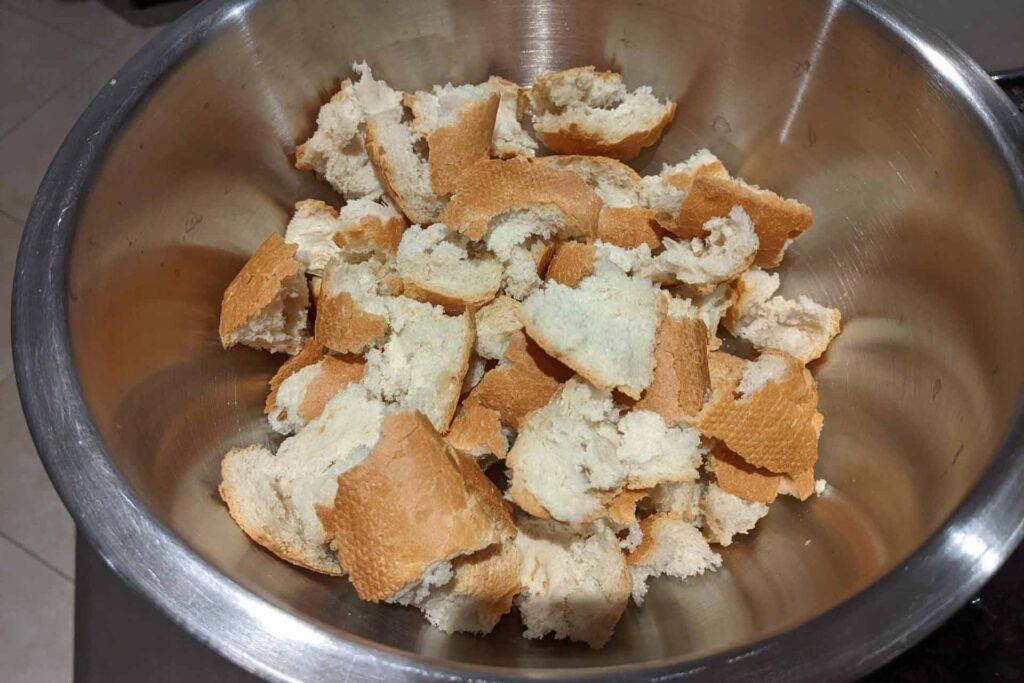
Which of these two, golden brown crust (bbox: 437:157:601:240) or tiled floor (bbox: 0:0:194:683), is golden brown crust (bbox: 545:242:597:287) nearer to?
golden brown crust (bbox: 437:157:601:240)

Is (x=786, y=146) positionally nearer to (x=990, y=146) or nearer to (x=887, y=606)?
(x=990, y=146)

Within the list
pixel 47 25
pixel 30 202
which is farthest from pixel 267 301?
pixel 47 25

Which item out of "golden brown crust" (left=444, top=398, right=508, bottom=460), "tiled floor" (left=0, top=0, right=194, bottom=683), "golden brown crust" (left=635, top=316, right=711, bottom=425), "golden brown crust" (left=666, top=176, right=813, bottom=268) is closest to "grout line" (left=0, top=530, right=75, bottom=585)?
"tiled floor" (left=0, top=0, right=194, bottom=683)

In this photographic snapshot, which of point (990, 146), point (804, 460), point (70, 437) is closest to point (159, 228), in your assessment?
point (70, 437)

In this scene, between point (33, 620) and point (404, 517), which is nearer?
point (404, 517)

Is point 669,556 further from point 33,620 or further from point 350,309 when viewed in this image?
point 33,620

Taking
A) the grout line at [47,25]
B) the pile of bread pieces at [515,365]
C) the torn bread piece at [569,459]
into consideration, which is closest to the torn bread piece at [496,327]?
the pile of bread pieces at [515,365]

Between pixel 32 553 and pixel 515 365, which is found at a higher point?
pixel 515 365

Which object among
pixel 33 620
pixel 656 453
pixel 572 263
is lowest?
pixel 33 620
